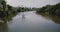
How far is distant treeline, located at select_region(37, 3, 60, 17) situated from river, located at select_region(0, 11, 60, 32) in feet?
0.26

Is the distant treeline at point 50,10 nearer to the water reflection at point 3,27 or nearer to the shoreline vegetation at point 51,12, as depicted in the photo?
the shoreline vegetation at point 51,12

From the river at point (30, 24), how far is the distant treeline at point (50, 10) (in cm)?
8

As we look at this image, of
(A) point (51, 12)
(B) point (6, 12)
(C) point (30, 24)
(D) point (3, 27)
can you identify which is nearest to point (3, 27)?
(D) point (3, 27)

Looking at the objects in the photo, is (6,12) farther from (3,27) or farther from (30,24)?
(30,24)

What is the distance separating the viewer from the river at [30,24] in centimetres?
170

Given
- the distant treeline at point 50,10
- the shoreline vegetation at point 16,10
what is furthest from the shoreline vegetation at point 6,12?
the distant treeline at point 50,10

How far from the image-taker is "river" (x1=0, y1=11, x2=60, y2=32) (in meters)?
1.70

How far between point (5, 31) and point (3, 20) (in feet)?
0.58

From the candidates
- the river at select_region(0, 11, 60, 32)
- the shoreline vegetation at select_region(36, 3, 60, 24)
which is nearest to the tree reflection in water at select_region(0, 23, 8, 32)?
the river at select_region(0, 11, 60, 32)

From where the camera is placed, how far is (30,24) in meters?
1.77

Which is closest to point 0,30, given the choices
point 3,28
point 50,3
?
point 3,28

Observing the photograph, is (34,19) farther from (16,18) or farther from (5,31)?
(5,31)

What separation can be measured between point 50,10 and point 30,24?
0.37 metres

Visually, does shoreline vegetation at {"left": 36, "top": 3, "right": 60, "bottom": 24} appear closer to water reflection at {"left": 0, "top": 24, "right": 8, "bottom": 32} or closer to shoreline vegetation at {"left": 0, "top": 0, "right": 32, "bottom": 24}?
shoreline vegetation at {"left": 0, "top": 0, "right": 32, "bottom": 24}
